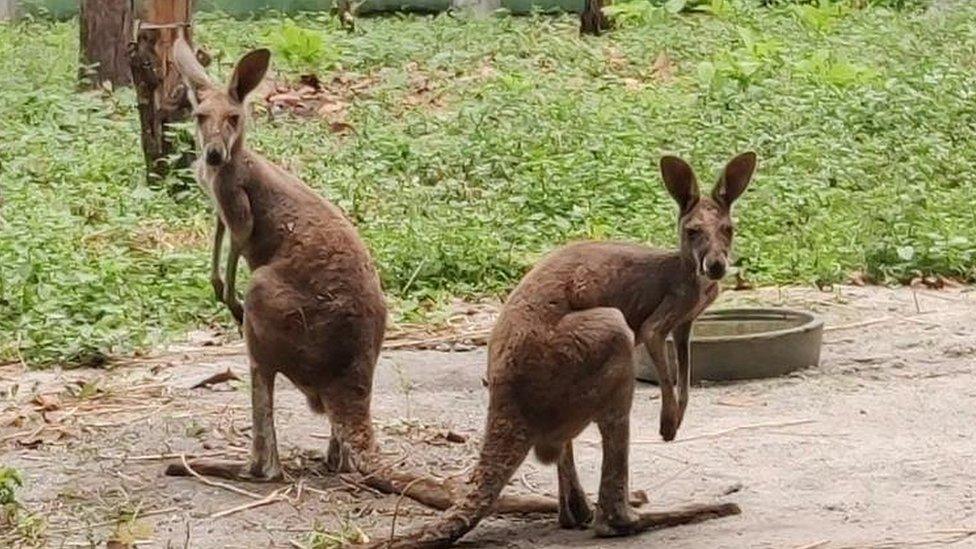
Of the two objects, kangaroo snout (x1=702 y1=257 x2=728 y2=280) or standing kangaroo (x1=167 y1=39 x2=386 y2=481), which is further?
standing kangaroo (x1=167 y1=39 x2=386 y2=481)

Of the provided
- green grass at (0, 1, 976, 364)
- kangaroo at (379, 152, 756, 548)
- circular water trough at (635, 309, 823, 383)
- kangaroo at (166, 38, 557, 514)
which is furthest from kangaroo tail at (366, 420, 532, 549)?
green grass at (0, 1, 976, 364)

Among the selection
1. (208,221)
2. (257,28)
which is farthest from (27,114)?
(257,28)

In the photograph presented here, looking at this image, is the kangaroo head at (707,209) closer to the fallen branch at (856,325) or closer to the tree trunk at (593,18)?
the fallen branch at (856,325)

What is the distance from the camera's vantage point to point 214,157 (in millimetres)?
6203

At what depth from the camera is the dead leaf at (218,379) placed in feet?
25.4

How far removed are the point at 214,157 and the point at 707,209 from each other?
5.31 ft

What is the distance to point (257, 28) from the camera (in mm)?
18203

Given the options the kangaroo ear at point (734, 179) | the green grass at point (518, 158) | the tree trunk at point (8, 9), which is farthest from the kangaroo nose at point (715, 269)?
the tree trunk at point (8, 9)

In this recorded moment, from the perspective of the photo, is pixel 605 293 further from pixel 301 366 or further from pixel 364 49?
pixel 364 49

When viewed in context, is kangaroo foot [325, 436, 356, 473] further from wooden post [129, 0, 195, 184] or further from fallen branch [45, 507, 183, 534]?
wooden post [129, 0, 195, 184]

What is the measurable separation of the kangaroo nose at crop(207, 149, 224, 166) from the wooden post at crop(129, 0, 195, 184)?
4482mm

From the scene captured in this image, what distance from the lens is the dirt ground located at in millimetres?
5727

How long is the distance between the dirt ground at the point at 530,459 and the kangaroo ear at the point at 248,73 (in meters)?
1.27

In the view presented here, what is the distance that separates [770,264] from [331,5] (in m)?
10.8
